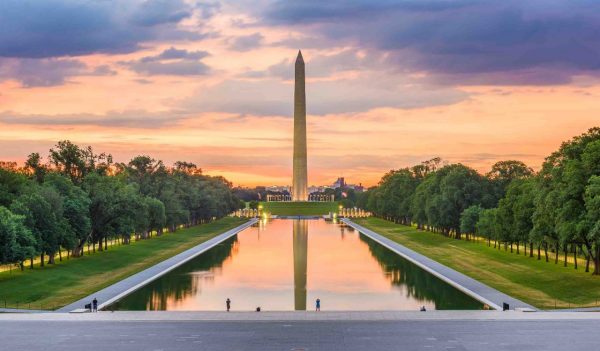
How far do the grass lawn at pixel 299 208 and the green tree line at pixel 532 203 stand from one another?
156 feet

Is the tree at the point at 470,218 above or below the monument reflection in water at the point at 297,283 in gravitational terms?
above

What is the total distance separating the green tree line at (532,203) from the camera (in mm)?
57062

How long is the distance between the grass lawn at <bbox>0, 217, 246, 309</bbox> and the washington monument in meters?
78.0

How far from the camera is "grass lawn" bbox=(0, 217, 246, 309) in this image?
161 feet

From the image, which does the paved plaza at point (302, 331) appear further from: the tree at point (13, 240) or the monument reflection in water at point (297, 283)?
the tree at point (13, 240)

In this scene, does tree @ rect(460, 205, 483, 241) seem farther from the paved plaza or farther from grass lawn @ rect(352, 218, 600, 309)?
the paved plaza

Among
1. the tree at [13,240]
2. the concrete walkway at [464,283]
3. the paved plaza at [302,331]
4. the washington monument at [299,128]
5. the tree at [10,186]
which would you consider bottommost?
the paved plaza at [302,331]

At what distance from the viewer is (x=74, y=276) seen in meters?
61.0

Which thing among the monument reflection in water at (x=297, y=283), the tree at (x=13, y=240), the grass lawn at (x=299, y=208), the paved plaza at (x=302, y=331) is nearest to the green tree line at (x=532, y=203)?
the monument reflection in water at (x=297, y=283)

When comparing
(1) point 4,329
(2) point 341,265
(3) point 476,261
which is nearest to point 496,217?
(3) point 476,261

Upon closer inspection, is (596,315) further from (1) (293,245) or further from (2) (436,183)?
(2) (436,183)

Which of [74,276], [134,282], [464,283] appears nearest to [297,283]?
[134,282]

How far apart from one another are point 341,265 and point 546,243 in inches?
686

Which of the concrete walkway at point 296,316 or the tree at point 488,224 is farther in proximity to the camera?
the tree at point 488,224
